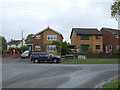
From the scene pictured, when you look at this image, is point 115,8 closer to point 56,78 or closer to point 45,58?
point 56,78

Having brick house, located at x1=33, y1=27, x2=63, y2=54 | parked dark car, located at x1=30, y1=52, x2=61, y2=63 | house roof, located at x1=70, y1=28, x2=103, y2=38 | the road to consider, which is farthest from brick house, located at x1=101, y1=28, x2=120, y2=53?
the road

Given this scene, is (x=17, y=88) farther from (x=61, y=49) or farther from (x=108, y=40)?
(x=108, y=40)

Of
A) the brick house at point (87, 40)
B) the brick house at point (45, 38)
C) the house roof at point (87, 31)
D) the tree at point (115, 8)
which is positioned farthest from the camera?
the house roof at point (87, 31)

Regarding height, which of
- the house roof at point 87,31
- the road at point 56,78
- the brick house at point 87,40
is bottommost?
the road at point 56,78

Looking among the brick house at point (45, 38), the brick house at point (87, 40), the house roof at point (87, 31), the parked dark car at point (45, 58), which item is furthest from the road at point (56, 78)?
the house roof at point (87, 31)

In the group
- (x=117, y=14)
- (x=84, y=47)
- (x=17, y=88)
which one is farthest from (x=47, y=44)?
(x=17, y=88)

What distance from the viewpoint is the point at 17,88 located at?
29.7 feet

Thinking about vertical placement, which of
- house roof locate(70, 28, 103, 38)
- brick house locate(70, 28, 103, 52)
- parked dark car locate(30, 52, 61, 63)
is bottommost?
parked dark car locate(30, 52, 61, 63)

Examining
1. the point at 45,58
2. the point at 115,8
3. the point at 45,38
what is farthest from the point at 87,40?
the point at 115,8

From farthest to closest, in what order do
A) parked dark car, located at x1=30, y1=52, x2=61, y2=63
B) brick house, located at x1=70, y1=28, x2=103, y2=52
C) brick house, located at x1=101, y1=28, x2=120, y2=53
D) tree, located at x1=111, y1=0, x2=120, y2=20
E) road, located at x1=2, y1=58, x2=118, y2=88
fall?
brick house, located at x1=101, y1=28, x2=120, y2=53 → brick house, located at x1=70, y1=28, x2=103, y2=52 → parked dark car, located at x1=30, y1=52, x2=61, y2=63 → tree, located at x1=111, y1=0, x2=120, y2=20 → road, located at x1=2, y1=58, x2=118, y2=88

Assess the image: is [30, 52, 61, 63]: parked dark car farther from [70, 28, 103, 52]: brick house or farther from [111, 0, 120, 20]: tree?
[70, 28, 103, 52]: brick house

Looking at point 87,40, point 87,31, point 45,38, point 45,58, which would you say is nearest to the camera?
point 45,58

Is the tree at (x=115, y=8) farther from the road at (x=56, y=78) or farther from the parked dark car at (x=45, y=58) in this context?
the parked dark car at (x=45, y=58)

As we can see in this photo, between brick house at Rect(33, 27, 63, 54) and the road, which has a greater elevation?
brick house at Rect(33, 27, 63, 54)
